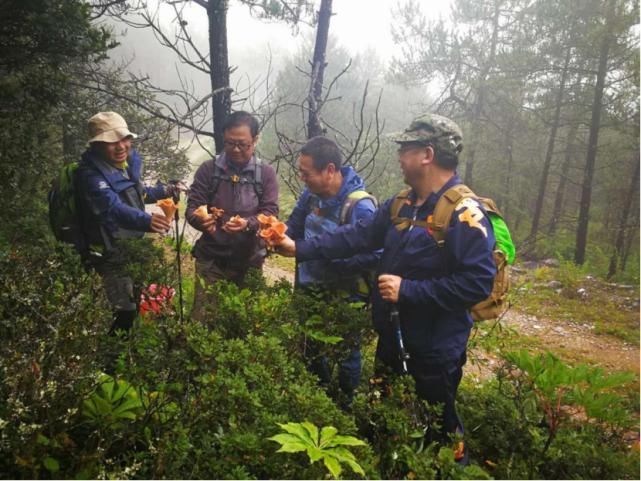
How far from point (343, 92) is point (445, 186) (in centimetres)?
3108

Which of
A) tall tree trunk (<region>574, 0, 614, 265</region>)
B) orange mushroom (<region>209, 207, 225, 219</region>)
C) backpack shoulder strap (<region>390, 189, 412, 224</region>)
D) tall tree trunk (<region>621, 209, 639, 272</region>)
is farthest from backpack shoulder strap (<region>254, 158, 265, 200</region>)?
tall tree trunk (<region>621, 209, 639, 272</region>)

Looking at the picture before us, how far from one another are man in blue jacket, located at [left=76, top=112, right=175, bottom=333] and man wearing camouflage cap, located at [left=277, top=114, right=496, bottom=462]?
1796 mm

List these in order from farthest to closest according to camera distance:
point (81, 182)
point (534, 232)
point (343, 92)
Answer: point (343, 92) → point (534, 232) → point (81, 182)

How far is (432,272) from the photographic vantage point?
259cm

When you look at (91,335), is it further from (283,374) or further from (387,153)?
(387,153)

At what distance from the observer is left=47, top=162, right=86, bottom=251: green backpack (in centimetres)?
346

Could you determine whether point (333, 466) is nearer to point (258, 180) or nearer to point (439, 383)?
point (439, 383)

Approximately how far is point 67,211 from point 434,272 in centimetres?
287

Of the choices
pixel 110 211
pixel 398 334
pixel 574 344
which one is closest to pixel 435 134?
pixel 398 334

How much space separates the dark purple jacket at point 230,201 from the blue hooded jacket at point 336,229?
634 mm

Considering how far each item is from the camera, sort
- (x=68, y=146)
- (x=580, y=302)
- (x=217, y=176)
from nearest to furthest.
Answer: (x=217, y=176) → (x=68, y=146) → (x=580, y=302)

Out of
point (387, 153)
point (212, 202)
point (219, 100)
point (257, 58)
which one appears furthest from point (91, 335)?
point (257, 58)

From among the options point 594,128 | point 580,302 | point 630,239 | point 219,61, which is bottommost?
point 580,302

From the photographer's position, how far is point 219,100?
568cm
